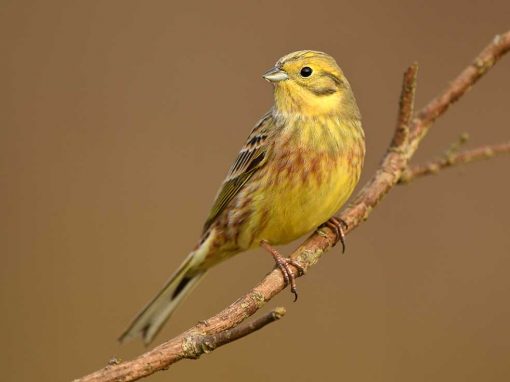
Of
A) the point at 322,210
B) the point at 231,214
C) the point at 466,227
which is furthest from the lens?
the point at 466,227

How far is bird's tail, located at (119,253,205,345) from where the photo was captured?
125 inches

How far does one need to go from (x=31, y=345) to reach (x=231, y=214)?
1861 millimetres

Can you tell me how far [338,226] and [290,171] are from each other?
1.00ft

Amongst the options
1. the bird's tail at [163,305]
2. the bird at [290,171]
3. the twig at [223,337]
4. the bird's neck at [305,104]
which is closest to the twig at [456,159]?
the bird at [290,171]

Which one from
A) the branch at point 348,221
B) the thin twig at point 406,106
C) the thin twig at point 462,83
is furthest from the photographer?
the thin twig at point 462,83

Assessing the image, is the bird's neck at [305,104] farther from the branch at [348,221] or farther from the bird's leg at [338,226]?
the bird's leg at [338,226]

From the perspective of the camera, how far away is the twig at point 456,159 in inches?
131

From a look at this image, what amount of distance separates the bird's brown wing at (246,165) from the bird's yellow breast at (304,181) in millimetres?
72

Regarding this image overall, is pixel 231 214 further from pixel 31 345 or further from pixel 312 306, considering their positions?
pixel 31 345

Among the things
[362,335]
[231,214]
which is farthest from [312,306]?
[231,214]

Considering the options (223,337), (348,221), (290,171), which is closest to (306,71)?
(290,171)

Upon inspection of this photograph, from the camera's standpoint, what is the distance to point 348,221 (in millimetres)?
3322

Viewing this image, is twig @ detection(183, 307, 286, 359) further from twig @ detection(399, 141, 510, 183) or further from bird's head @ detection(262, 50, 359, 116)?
twig @ detection(399, 141, 510, 183)

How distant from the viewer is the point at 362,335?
182 inches
